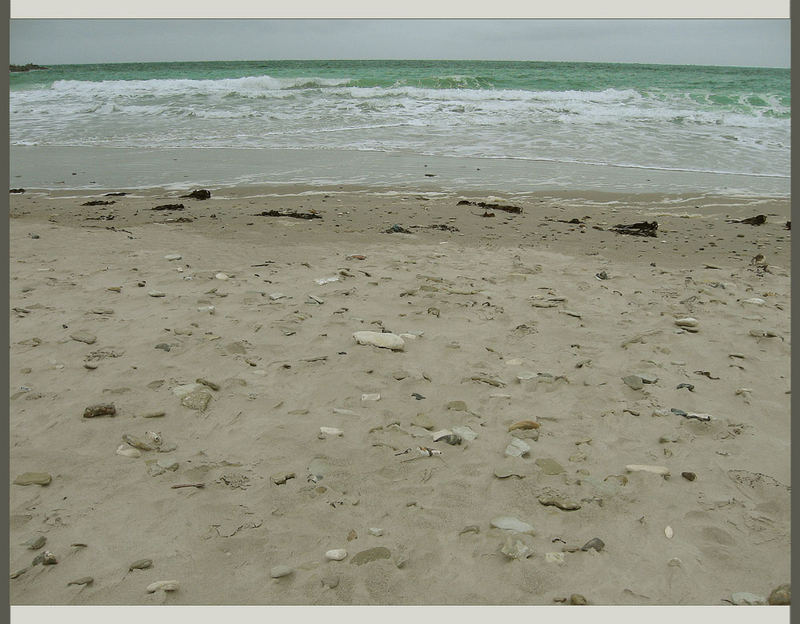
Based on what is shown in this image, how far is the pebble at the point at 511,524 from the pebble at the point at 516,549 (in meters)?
0.05

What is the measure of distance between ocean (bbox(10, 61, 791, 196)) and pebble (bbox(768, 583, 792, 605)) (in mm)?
2341

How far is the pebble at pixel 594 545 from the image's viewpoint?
1840mm

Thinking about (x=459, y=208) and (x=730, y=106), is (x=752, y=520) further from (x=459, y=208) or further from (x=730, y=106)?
(x=730, y=106)

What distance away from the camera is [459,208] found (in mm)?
7141

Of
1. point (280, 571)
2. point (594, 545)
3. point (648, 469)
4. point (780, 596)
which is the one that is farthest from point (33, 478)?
point (780, 596)

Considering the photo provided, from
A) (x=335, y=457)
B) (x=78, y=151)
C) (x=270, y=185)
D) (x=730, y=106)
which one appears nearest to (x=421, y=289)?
(x=335, y=457)

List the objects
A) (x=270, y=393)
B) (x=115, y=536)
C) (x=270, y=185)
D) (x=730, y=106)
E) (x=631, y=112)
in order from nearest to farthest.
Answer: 1. (x=115, y=536)
2. (x=270, y=393)
3. (x=270, y=185)
4. (x=631, y=112)
5. (x=730, y=106)

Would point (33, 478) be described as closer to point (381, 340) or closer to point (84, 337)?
point (84, 337)

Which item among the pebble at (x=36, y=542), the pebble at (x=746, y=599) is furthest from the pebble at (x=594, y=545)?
the pebble at (x=36, y=542)

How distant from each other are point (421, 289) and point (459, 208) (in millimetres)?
3181

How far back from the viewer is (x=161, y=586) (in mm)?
1651

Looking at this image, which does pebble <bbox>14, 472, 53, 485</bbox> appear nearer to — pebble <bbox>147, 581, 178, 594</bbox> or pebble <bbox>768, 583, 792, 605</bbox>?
pebble <bbox>147, 581, 178, 594</bbox>

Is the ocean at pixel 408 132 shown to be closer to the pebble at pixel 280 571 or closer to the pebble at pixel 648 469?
the pebble at pixel 648 469

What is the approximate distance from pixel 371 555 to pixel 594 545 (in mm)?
638
